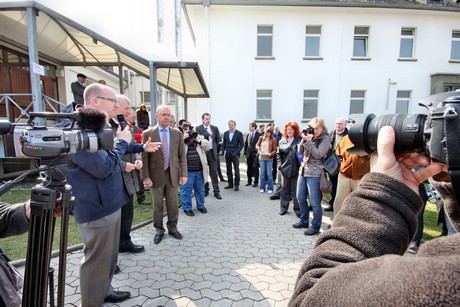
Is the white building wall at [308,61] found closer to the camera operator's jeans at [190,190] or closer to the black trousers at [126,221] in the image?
the camera operator's jeans at [190,190]

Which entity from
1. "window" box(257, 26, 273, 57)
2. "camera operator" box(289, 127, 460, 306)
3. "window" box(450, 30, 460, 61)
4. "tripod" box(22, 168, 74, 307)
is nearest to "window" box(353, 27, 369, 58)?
"window" box(257, 26, 273, 57)

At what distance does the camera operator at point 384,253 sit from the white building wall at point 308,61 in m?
13.3

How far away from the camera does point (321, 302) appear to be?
0.57m

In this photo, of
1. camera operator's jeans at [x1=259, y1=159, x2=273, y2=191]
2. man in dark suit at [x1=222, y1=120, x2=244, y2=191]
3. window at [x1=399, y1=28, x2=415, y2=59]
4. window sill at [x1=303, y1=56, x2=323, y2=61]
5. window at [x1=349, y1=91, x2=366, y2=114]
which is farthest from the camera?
window at [x1=399, y1=28, x2=415, y2=59]

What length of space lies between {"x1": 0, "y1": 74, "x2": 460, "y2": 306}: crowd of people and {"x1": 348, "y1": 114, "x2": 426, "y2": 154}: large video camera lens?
0.16ft

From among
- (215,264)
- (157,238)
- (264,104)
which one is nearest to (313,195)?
(215,264)

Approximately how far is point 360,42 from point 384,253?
16898 mm

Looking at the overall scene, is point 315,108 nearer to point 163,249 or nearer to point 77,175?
point 163,249

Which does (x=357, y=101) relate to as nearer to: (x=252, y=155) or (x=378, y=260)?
(x=252, y=155)

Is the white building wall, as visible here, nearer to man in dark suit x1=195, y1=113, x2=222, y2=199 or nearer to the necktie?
man in dark suit x1=195, y1=113, x2=222, y2=199

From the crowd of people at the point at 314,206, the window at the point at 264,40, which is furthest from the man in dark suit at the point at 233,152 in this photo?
the window at the point at 264,40

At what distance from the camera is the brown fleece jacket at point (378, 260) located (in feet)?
1.38

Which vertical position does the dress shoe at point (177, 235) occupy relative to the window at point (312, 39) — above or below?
below

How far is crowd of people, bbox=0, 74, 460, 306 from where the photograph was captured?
20.0 inches
